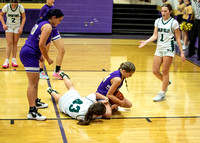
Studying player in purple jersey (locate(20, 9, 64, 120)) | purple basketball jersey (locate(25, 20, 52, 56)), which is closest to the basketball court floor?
player in purple jersey (locate(20, 9, 64, 120))

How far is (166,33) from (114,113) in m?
1.65

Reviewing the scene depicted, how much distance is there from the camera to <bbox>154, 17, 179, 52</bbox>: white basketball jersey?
18.5 feet

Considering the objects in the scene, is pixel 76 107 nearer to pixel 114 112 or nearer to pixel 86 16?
pixel 114 112

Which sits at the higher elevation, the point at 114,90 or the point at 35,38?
the point at 35,38

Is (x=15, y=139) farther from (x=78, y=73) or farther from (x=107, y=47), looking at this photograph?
(x=107, y=47)

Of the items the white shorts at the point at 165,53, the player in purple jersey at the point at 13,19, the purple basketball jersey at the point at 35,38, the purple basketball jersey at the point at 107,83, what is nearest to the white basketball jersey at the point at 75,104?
the purple basketball jersey at the point at 107,83

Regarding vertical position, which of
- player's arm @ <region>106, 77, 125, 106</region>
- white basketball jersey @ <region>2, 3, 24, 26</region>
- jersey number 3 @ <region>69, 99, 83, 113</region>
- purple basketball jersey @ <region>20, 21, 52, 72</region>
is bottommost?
jersey number 3 @ <region>69, 99, 83, 113</region>

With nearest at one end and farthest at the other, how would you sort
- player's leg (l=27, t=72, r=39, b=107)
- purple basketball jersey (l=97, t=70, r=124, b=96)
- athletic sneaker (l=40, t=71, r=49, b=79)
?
player's leg (l=27, t=72, r=39, b=107) → purple basketball jersey (l=97, t=70, r=124, b=96) → athletic sneaker (l=40, t=71, r=49, b=79)

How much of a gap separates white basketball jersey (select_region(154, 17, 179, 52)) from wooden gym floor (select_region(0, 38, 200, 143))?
0.96 m

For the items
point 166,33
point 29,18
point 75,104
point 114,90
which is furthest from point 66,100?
point 29,18

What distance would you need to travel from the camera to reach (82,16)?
12906 millimetres

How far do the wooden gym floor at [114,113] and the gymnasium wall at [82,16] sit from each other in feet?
13.6


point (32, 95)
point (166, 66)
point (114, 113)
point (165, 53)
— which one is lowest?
point (114, 113)

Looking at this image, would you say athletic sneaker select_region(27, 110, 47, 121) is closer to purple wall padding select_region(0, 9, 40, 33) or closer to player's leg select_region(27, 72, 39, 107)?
player's leg select_region(27, 72, 39, 107)
